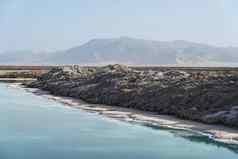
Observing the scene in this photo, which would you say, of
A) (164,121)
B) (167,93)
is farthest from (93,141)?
(167,93)

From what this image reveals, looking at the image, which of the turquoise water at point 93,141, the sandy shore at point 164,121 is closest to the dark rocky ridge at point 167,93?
the sandy shore at point 164,121

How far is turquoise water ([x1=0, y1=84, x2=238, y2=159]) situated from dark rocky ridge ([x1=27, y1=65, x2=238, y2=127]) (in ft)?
17.4

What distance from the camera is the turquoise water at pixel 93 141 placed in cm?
2383

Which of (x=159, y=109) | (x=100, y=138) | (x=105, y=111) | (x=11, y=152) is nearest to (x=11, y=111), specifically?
(x=105, y=111)

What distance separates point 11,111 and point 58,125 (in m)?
9.04

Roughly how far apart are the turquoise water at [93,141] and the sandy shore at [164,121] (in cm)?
112

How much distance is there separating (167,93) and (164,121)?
29.1ft

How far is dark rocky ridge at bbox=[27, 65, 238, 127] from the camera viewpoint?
36.4 metres

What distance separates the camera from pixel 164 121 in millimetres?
35031

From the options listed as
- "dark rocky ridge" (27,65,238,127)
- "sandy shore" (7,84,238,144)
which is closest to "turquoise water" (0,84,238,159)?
"sandy shore" (7,84,238,144)

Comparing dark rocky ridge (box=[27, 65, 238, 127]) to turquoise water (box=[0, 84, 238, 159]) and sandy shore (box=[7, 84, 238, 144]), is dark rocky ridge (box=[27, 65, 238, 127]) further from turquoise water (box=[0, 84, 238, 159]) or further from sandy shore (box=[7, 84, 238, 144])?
turquoise water (box=[0, 84, 238, 159])

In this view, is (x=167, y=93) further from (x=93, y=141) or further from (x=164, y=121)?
(x=93, y=141)

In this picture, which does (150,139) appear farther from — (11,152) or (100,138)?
(11,152)

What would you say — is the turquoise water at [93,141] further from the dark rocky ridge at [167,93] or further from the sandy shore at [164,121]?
the dark rocky ridge at [167,93]
